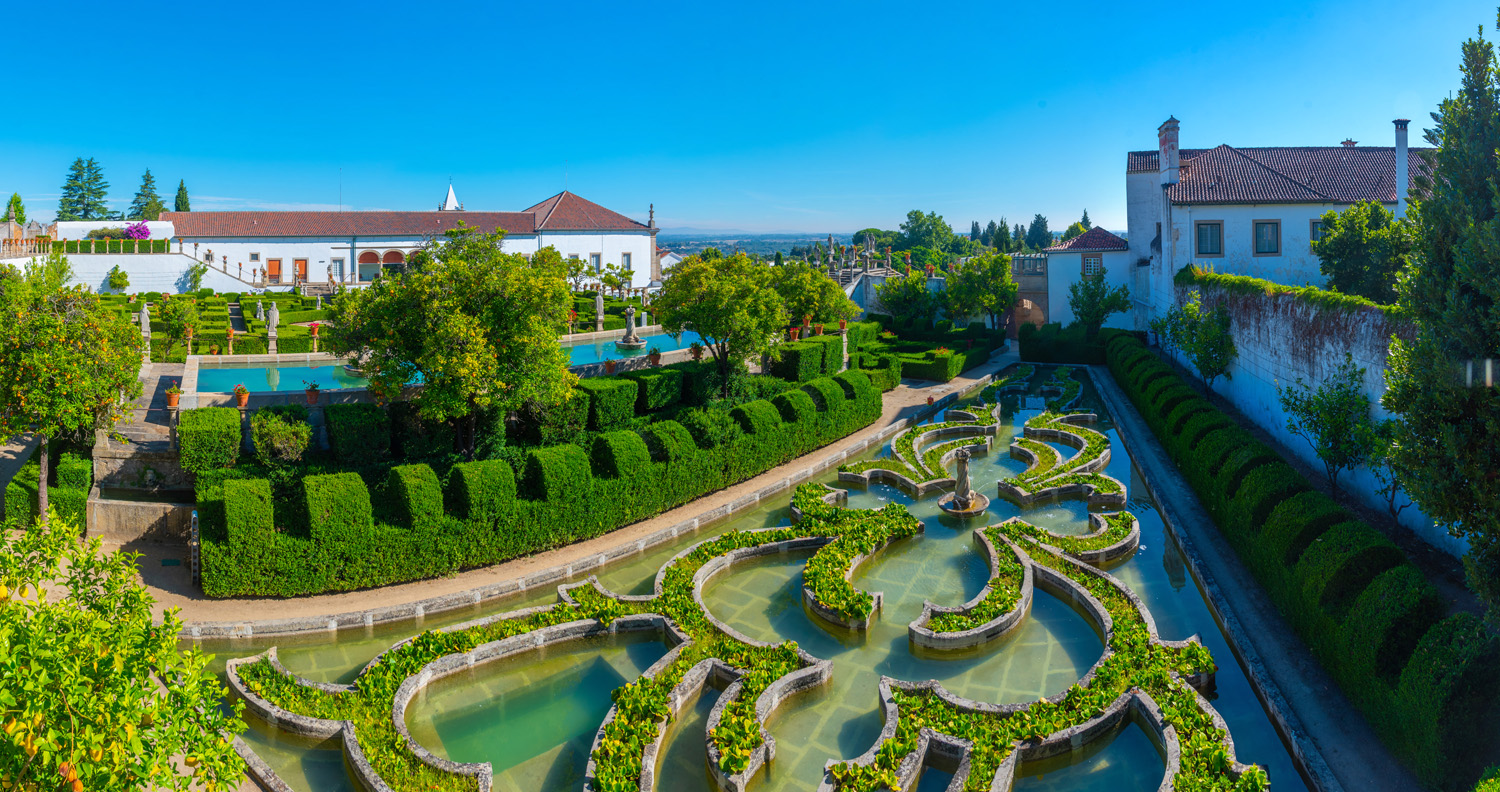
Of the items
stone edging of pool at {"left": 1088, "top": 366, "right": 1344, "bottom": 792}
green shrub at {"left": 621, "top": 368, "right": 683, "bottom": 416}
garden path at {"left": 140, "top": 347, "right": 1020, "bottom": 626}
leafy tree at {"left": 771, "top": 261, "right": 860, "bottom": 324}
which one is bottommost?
stone edging of pool at {"left": 1088, "top": 366, "right": 1344, "bottom": 792}

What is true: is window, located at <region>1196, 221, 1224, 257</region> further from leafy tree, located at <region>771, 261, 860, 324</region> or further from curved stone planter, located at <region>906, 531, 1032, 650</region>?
curved stone planter, located at <region>906, 531, 1032, 650</region>

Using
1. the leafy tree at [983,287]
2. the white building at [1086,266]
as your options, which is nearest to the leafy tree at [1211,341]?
the white building at [1086,266]

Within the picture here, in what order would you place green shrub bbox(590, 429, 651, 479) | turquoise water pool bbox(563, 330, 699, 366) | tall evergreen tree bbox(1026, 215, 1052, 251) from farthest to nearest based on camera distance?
tall evergreen tree bbox(1026, 215, 1052, 251) → turquoise water pool bbox(563, 330, 699, 366) → green shrub bbox(590, 429, 651, 479)

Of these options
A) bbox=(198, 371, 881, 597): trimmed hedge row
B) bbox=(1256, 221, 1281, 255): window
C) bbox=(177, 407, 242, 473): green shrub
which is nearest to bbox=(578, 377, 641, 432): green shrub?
bbox=(198, 371, 881, 597): trimmed hedge row

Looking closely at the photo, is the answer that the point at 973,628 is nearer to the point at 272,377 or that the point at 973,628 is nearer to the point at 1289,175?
the point at 272,377

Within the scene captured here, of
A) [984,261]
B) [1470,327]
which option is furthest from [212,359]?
Answer: [984,261]

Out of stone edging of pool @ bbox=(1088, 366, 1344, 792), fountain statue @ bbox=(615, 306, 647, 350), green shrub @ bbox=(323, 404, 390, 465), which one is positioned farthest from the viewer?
fountain statue @ bbox=(615, 306, 647, 350)

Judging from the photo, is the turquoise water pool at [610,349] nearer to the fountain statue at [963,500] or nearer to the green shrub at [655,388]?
the green shrub at [655,388]

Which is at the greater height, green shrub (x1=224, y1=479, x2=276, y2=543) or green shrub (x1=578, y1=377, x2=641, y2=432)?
green shrub (x1=578, y1=377, x2=641, y2=432)
